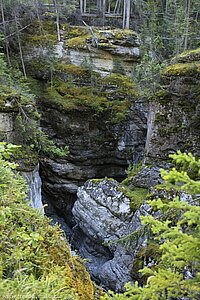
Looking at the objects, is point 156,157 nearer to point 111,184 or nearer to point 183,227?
point 111,184

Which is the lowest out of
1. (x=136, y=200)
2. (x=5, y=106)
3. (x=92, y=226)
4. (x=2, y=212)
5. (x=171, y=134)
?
(x=92, y=226)

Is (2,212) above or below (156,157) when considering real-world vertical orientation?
above

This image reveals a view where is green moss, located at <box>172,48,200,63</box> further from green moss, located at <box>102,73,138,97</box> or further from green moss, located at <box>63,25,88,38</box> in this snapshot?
green moss, located at <box>63,25,88,38</box>

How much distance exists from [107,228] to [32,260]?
775 cm

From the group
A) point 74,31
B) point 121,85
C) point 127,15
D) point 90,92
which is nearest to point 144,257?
point 90,92

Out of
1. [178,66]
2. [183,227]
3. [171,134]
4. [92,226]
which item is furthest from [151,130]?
[183,227]

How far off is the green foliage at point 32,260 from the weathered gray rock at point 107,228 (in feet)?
17.3

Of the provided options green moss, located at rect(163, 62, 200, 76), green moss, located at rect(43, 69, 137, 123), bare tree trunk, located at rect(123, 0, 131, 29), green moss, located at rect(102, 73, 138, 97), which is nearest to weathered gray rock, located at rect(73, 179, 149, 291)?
green moss, located at rect(163, 62, 200, 76)

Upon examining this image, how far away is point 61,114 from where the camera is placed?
15.8 m

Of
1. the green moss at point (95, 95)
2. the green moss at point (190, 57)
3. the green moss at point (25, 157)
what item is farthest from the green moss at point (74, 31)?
the green moss at point (25, 157)

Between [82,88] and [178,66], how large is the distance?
289 inches

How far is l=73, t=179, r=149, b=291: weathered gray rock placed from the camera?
8695mm

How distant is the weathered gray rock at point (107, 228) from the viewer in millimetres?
8695

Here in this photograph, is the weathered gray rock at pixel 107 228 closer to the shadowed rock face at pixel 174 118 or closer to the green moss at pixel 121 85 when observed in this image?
the shadowed rock face at pixel 174 118
